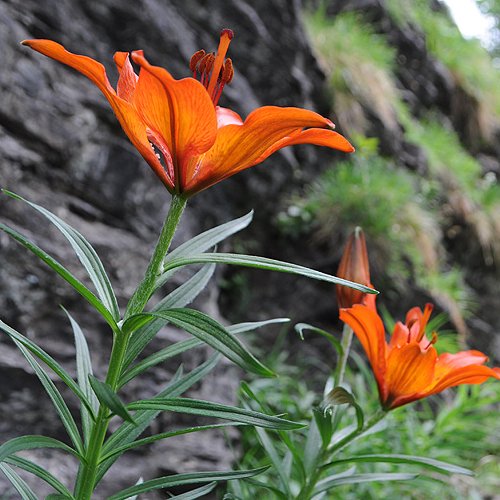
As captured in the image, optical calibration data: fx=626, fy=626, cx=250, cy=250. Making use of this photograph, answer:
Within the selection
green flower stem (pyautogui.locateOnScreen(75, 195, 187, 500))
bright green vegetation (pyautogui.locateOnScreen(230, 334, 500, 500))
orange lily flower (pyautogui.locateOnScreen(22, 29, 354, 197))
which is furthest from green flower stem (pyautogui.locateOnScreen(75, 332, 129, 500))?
bright green vegetation (pyautogui.locateOnScreen(230, 334, 500, 500))

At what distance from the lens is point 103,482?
1212 mm

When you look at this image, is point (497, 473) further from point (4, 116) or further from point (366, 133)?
point (4, 116)

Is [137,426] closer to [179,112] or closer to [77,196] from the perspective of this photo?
[179,112]

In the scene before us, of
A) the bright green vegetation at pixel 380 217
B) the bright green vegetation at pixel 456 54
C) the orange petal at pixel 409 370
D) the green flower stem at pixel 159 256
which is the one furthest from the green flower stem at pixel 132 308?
the bright green vegetation at pixel 456 54

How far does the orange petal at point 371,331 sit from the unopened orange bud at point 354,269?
59 mm

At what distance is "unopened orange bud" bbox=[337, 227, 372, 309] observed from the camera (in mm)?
642

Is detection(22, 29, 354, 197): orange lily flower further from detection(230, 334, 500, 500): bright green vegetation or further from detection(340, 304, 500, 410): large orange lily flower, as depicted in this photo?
detection(230, 334, 500, 500): bright green vegetation

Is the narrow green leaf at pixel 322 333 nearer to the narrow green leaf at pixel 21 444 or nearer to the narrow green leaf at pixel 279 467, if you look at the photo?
the narrow green leaf at pixel 279 467

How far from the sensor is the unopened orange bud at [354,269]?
0.64 metres

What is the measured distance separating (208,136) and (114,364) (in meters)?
0.17

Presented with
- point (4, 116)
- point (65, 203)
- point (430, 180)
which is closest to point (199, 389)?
point (65, 203)

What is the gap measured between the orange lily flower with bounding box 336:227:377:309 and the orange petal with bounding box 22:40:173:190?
29cm

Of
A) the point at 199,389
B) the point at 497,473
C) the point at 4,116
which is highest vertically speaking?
the point at 4,116

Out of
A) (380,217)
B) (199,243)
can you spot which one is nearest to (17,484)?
(199,243)
